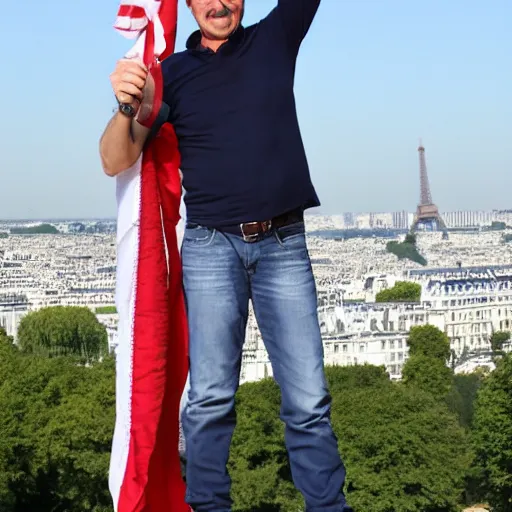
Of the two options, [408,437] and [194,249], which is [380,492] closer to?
[408,437]


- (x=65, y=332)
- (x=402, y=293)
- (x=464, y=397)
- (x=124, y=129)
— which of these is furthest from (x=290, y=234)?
(x=402, y=293)

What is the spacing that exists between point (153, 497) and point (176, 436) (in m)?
0.22

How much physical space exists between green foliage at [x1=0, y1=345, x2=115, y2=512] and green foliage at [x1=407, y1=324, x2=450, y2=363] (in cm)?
2947

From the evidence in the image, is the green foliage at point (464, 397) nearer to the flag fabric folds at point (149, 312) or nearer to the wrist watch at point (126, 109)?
the flag fabric folds at point (149, 312)

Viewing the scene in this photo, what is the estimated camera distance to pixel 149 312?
4.52m

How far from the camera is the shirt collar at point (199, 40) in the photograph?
15.1 feet

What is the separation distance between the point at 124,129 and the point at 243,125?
368 mm

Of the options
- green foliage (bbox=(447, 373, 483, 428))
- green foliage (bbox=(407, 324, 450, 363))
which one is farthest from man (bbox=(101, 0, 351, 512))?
green foliage (bbox=(407, 324, 450, 363))

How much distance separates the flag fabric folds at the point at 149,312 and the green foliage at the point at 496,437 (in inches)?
729

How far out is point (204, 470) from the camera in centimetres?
452

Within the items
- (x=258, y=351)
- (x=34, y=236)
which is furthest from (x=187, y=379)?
(x=34, y=236)

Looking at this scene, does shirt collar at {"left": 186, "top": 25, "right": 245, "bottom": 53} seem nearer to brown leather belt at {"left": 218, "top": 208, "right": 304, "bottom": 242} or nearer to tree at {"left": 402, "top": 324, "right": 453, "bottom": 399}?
brown leather belt at {"left": 218, "top": 208, "right": 304, "bottom": 242}

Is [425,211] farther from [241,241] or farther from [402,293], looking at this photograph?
[241,241]

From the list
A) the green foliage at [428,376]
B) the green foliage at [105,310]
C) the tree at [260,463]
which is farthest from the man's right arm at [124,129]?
the green foliage at [105,310]
